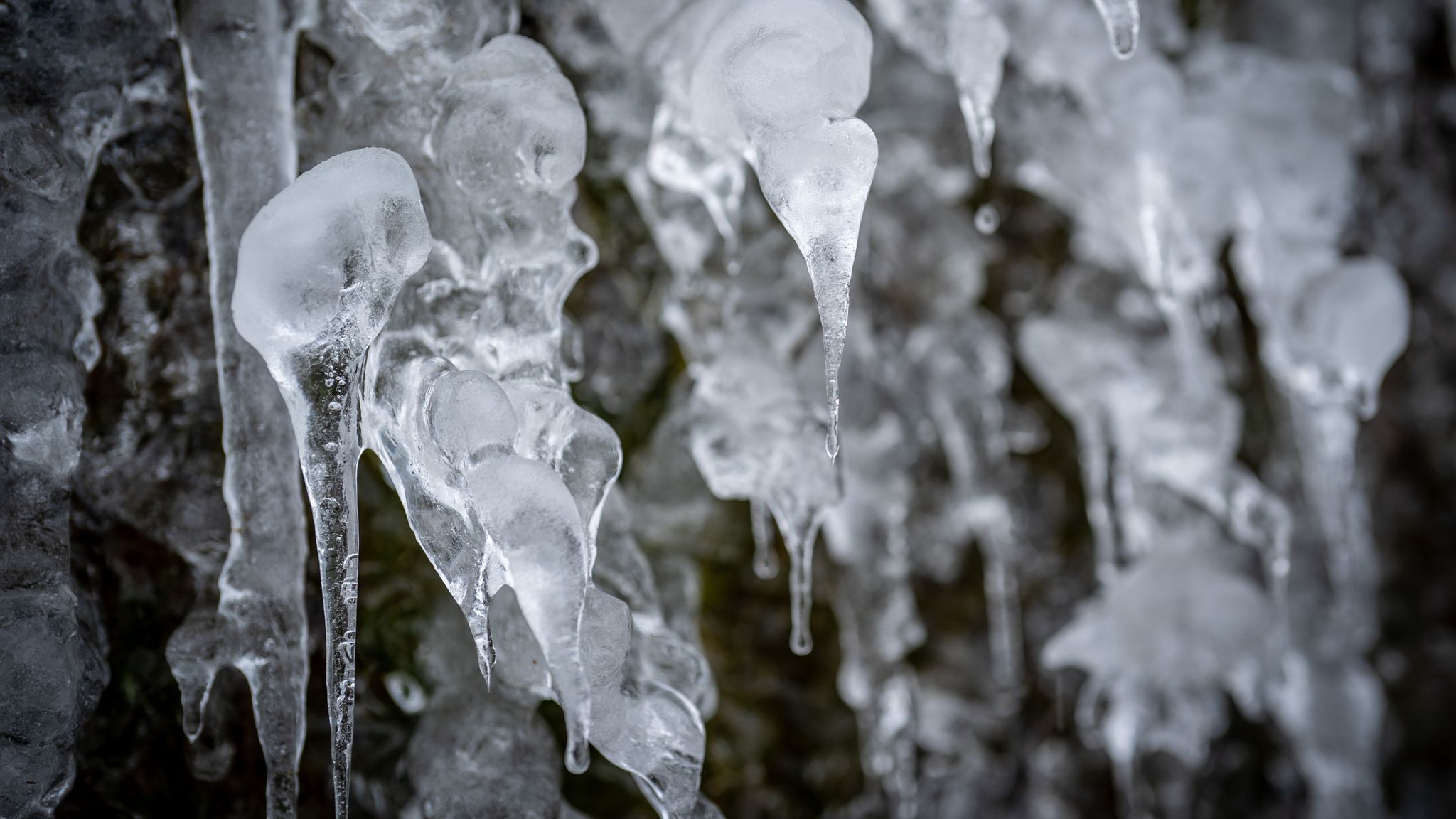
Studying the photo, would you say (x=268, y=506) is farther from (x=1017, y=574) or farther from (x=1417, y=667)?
(x=1417, y=667)

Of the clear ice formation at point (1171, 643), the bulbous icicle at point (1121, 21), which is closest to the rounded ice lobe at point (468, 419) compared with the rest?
the bulbous icicle at point (1121, 21)

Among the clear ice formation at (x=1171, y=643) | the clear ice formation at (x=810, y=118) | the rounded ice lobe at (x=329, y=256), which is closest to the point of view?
the rounded ice lobe at (x=329, y=256)

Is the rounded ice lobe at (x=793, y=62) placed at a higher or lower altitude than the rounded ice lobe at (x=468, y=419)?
higher

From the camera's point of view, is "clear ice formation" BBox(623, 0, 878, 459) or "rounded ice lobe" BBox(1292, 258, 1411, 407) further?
"rounded ice lobe" BBox(1292, 258, 1411, 407)

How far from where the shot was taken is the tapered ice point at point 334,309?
2.47 feet

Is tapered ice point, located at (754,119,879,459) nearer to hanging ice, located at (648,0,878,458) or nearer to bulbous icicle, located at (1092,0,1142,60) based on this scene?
hanging ice, located at (648,0,878,458)

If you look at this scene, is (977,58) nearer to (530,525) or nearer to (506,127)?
(506,127)

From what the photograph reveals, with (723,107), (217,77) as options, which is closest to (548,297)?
(723,107)

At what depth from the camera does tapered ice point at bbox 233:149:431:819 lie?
0.75 meters

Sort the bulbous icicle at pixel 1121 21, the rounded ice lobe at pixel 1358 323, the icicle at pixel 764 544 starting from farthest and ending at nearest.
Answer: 1. the rounded ice lobe at pixel 1358 323
2. the icicle at pixel 764 544
3. the bulbous icicle at pixel 1121 21

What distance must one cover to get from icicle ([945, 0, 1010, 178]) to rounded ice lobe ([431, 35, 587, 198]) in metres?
0.44

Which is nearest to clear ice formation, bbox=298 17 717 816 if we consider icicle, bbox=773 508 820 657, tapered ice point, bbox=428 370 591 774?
tapered ice point, bbox=428 370 591 774

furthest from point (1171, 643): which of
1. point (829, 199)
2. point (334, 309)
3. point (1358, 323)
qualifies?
point (334, 309)

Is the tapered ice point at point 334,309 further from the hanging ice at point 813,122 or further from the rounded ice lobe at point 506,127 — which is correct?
the hanging ice at point 813,122
